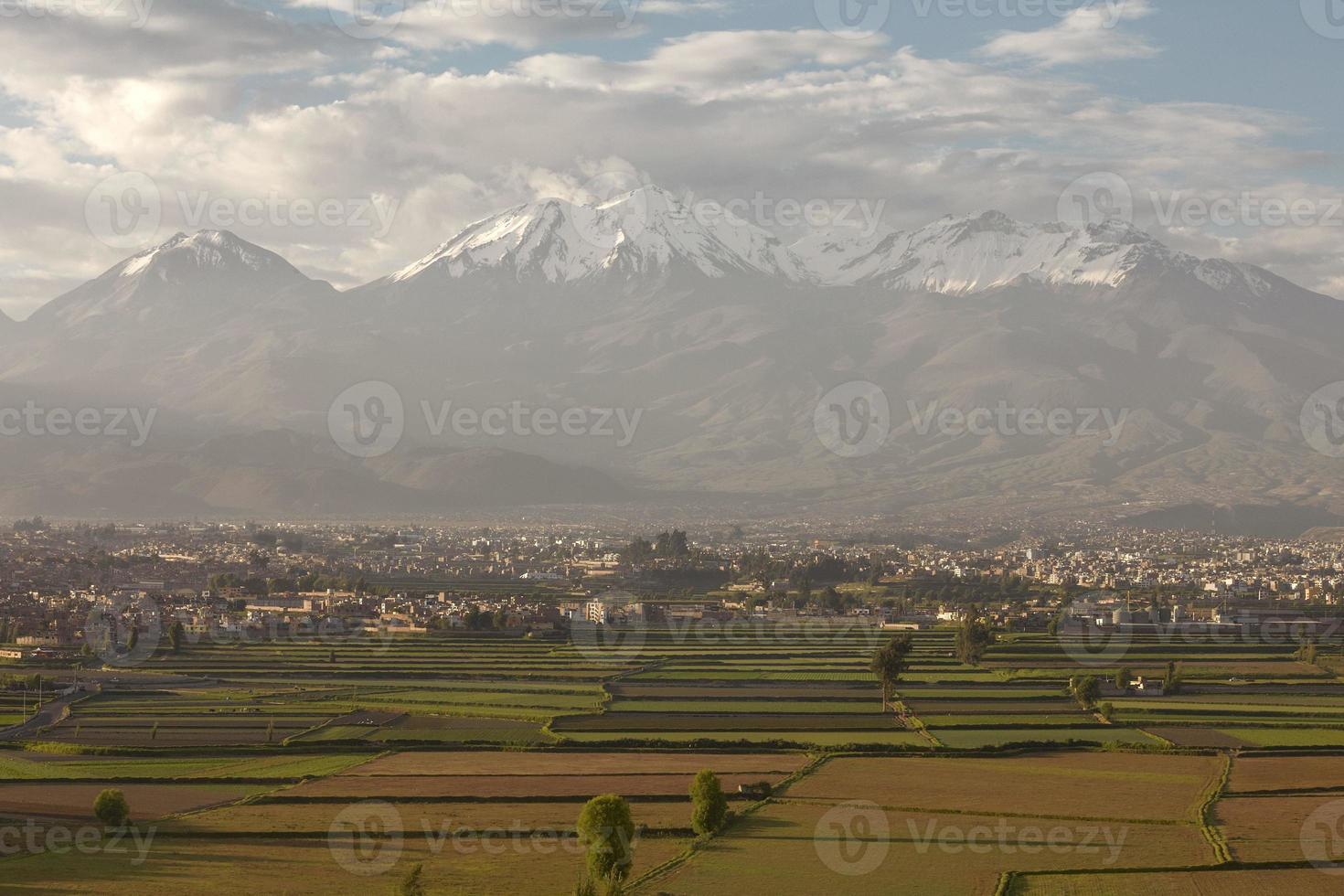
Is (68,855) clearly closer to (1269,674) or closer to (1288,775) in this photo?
(1288,775)

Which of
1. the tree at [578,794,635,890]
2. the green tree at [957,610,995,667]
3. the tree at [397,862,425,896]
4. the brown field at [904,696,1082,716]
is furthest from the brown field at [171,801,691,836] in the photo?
the green tree at [957,610,995,667]

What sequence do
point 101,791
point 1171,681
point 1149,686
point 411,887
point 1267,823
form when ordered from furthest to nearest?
point 1149,686
point 1171,681
point 101,791
point 1267,823
point 411,887

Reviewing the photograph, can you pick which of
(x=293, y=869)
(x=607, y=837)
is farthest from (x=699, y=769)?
(x=293, y=869)

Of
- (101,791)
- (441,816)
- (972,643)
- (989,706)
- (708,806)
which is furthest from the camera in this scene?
(972,643)

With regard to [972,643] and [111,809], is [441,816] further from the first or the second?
[972,643]

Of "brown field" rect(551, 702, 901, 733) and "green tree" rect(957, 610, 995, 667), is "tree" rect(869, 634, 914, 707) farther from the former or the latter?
"green tree" rect(957, 610, 995, 667)

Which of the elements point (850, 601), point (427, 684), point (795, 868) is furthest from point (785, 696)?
point (850, 601)
